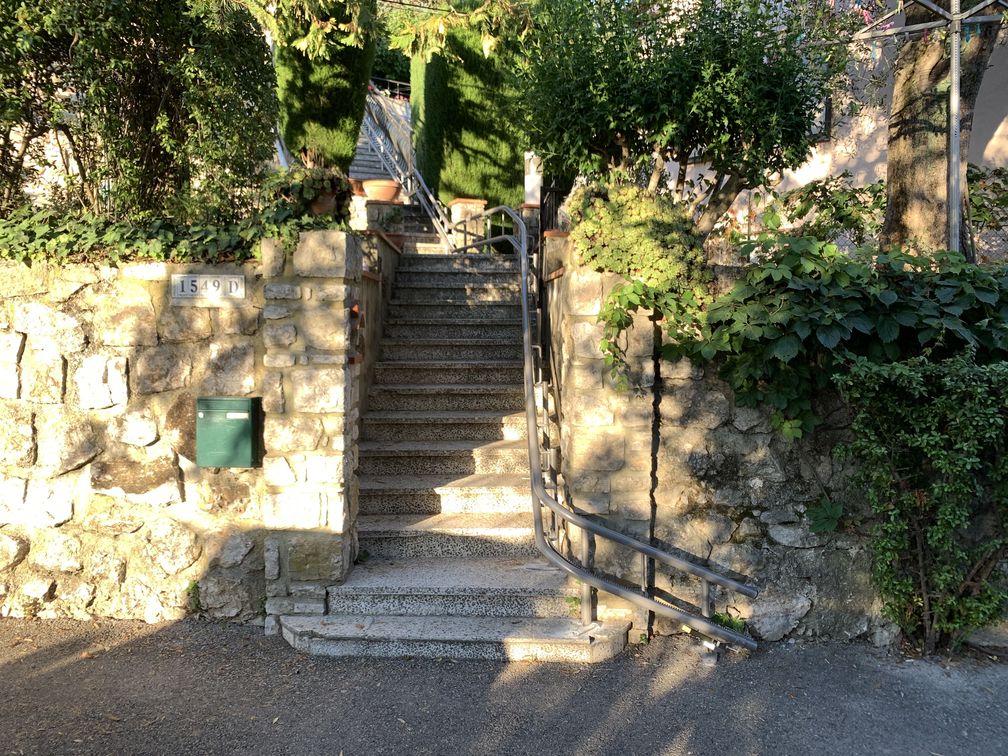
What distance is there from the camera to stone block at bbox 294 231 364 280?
3.38m

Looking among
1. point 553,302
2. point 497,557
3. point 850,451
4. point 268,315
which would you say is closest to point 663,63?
point 553,302

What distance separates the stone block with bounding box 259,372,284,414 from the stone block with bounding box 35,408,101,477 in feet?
3.12

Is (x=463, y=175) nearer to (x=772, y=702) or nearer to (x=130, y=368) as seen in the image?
(x=130, y=368)

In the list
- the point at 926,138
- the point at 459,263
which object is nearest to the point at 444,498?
the point at 459,263

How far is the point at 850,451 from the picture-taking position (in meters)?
3.31

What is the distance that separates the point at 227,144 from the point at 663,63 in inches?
104

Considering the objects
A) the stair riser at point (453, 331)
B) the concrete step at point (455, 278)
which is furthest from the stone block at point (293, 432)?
the concrete step at point (455, 278)

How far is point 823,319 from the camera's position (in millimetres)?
3115

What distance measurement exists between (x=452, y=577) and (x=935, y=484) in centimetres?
238

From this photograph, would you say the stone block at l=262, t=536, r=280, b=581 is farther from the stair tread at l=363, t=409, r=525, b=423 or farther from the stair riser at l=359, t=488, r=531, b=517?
the stair tread at l=363, t=409, r=525, b=423

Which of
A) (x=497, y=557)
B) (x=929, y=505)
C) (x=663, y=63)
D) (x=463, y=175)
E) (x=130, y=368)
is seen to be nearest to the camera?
(x=929, y=505)

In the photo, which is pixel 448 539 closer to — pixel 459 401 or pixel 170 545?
pixel 459 401

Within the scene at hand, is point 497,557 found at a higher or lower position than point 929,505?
lower

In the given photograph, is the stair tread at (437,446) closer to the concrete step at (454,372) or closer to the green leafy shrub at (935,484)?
the concrete step at (454,372)
